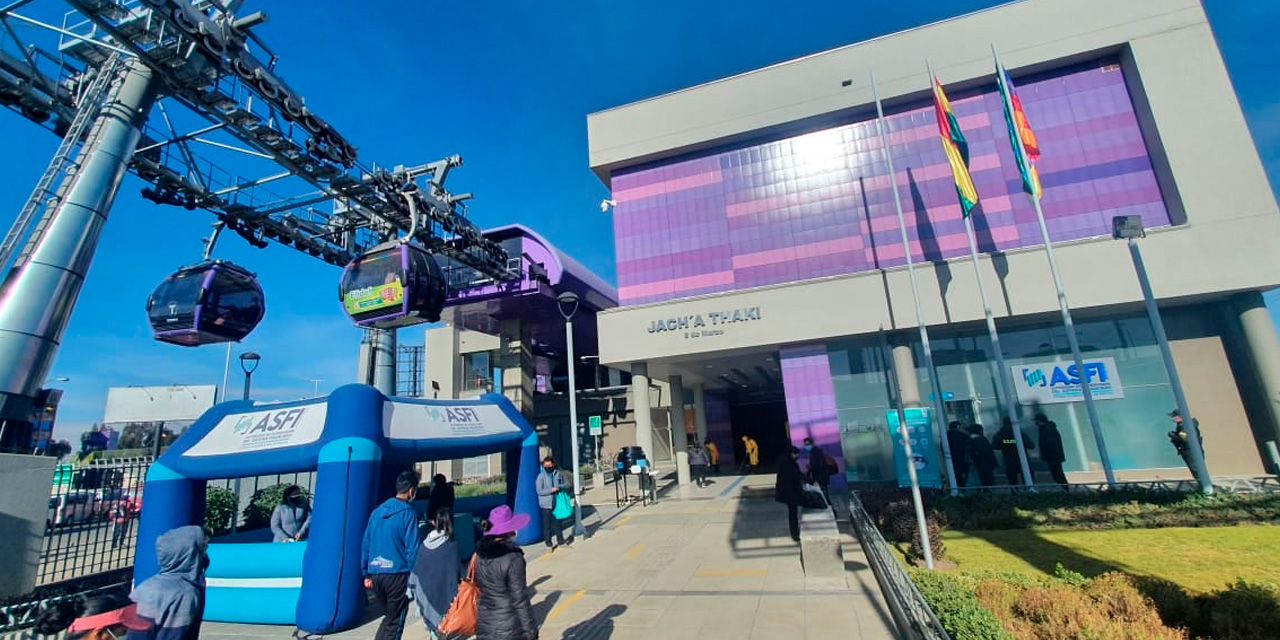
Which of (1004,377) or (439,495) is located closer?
(439,495)

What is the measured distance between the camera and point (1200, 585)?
20.2 feet

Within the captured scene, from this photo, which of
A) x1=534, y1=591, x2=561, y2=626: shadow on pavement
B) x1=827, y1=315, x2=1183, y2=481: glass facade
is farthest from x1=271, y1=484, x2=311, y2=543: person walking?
x1=827, y1=315, x2=1183, y2=481: glass facade

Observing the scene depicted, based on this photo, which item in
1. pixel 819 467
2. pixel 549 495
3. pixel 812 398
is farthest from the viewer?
pixel 812 398

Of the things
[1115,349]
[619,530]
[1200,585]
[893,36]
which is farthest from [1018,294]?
[619,530]

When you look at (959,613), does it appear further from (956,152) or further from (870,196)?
(870,196)

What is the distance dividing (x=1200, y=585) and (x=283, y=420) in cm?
1265

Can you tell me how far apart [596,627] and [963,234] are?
18.3 metres

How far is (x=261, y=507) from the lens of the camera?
1381 cm

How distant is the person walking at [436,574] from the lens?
4746 millimetres

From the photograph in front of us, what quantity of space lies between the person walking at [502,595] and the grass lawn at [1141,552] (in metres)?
6.75

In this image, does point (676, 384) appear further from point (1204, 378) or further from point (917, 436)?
point (1204, 378)

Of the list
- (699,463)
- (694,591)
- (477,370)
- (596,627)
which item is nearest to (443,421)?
(596,627)

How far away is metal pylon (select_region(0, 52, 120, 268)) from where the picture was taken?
9297 mm

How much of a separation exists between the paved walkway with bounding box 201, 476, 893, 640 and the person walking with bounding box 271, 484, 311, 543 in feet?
4.28
